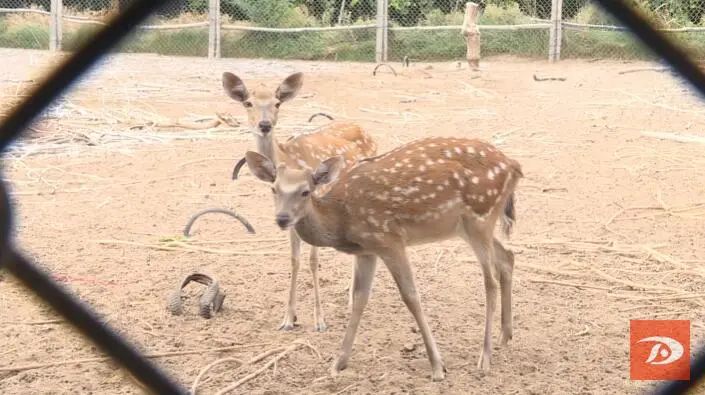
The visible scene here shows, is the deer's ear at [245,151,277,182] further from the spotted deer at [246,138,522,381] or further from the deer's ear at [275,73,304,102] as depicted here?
the deer's ear at [275,73,304,102]

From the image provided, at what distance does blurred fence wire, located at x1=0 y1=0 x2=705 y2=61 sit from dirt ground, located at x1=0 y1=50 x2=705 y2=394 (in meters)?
9.16

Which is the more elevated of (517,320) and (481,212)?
(481,212)

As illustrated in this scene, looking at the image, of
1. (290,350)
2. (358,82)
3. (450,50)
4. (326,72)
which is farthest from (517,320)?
(450,50)

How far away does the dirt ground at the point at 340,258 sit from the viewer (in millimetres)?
4047

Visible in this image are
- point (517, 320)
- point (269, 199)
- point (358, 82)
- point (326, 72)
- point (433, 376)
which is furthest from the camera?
point (326, 72)

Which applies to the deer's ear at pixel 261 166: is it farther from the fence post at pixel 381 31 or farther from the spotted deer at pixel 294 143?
the fence post at pixel 381 31

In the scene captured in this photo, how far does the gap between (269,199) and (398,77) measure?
10.0 metres

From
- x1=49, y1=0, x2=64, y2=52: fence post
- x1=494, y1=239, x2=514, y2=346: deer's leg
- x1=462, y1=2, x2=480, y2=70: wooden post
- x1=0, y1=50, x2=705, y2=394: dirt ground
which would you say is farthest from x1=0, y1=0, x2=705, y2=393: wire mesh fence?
x1=49, y1=0, x2=64, y2=52: fence post

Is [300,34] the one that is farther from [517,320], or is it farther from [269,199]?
[517,320]

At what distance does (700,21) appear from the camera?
1881cm

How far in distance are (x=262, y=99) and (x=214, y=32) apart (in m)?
16.4

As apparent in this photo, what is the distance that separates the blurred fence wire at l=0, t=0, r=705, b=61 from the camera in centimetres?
2069

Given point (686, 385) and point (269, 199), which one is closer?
point (686, 385)

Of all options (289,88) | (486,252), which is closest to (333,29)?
(289,88)
